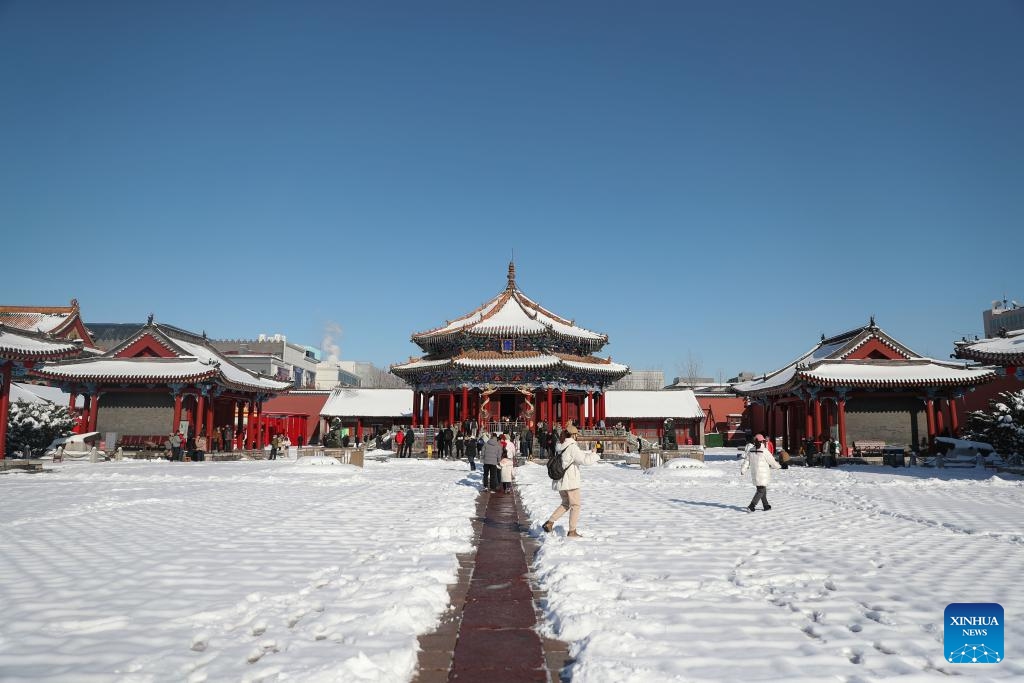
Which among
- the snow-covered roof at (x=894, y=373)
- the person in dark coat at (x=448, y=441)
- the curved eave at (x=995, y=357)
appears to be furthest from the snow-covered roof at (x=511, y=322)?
the curved eave at (x=995, y=357)

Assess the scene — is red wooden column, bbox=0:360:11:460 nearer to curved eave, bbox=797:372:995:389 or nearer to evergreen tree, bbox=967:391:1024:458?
curved eave, bbox=797:372:995:389

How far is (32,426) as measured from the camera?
25.4 meters

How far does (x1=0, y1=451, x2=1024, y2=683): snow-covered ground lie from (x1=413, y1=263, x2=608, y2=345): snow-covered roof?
23.8 metres

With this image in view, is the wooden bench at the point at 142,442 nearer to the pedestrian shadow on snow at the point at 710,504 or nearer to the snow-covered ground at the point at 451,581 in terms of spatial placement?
the snow-covered ground at the point at 451,581

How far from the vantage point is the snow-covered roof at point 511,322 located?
120 ft

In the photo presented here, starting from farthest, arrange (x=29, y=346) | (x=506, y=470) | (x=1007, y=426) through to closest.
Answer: (x=29, y=346)
(x=1007, y=426)
(x=506, y=470)

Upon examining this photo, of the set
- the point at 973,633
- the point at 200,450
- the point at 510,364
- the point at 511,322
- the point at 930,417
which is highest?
the point at 511,322

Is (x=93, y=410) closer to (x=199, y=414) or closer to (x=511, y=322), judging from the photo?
(x=199, y=414)

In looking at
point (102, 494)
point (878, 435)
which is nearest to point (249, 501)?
point (102, 494)

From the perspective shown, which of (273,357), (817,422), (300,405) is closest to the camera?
(817,422)

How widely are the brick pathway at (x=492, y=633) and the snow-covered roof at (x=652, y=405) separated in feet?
128

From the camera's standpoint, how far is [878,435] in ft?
99.5

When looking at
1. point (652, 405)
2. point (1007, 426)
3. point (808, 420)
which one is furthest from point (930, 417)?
point (652, 405)

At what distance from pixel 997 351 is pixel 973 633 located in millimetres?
24139
